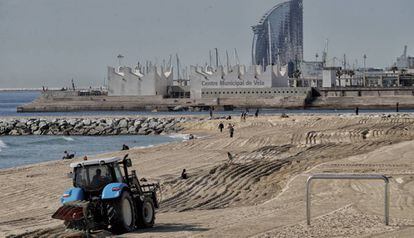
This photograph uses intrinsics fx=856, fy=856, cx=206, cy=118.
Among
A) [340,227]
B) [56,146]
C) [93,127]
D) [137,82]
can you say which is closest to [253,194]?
[340,227]

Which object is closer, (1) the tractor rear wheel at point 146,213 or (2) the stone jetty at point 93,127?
(1) the tractor rear wheel at point 146,213

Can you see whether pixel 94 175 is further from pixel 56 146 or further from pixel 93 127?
pixel 93 127

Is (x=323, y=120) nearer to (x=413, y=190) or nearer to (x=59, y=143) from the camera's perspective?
(x=59, y=143)

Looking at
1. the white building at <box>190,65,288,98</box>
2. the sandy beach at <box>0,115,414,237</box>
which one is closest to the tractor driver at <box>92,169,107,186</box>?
the sandy beach at <box>0,115,414,237</box>

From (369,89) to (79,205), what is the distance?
92.8 m

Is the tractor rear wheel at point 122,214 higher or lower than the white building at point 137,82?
lower

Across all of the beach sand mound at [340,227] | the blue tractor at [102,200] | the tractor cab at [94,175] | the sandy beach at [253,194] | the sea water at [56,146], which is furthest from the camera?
the sea water at [56,146]

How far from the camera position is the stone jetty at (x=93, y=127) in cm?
5556

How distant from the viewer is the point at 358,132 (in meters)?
35.0

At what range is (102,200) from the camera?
1083cm

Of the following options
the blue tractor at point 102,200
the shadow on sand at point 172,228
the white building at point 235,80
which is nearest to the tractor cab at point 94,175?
the blue tractor at point 102,200

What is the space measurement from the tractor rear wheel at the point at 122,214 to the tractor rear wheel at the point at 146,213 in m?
0.28

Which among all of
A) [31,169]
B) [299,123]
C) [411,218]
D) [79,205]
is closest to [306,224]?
[411,218]

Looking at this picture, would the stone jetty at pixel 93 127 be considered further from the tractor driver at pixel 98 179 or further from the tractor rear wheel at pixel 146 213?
the tractor driver at pixel 98 179
